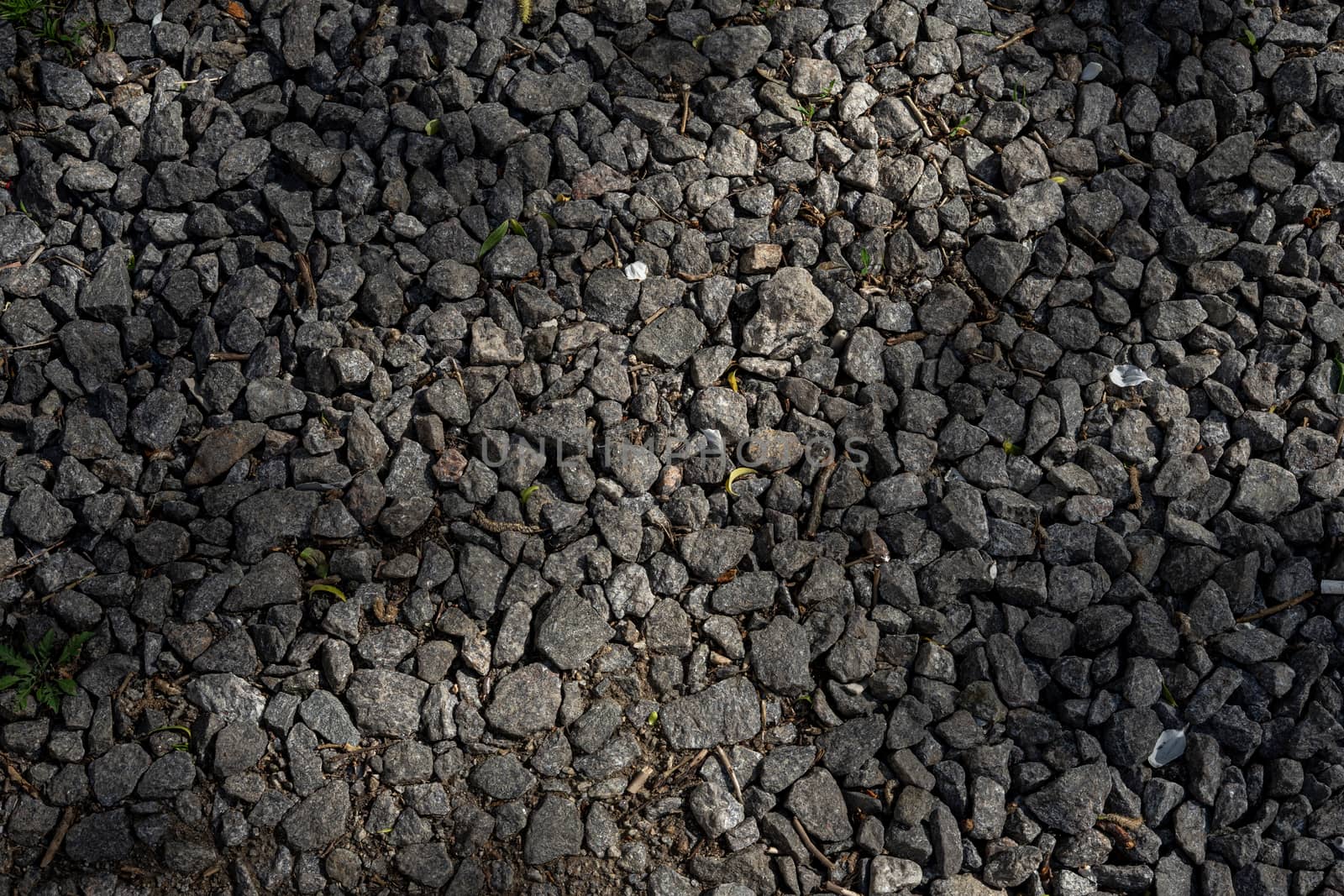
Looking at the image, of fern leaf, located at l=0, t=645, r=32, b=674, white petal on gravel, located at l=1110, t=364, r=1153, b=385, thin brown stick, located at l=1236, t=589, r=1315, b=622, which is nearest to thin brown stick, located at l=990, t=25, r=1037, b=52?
white petal on gravel, located at l=1110, t=364, r=1153, b=385

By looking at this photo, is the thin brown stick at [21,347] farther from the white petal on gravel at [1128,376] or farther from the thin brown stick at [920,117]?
the white petal on gravel at [1128,376]

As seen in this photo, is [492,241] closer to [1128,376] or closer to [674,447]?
[674,447]

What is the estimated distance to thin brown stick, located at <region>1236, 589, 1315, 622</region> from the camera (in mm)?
2781

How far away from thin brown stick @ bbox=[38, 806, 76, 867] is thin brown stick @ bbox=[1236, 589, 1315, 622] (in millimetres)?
2785

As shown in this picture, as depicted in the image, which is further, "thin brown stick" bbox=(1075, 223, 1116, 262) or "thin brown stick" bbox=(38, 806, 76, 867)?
"thin brown stick" bbox=(1075, 223, 1116, 262)

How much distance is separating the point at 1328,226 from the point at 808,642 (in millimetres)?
1860

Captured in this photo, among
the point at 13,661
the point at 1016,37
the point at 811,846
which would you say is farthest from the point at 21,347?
the point at 1016,37

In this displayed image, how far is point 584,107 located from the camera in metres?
3.10

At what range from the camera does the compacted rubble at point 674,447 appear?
257cm

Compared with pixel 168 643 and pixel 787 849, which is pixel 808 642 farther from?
pixel 168 643

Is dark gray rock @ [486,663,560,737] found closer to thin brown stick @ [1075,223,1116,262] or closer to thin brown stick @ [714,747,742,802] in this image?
thin brown stick @ [714,747,742,802]

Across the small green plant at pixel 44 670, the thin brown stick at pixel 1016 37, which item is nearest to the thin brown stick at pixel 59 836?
the small green plant at pixel 44 670

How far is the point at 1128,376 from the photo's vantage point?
298 cm

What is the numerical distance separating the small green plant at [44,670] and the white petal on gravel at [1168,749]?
252 centimetres
